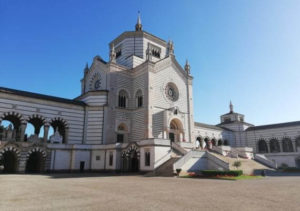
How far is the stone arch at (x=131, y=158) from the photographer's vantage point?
30.7 meters

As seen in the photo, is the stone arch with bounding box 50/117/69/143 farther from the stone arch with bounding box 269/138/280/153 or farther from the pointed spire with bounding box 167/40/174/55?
the stone arch with bounding box 269/138/280/153

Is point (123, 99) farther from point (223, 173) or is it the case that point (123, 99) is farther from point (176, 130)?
point (223, 173)

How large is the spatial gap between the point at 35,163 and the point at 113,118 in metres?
12.8

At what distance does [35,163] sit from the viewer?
109ft

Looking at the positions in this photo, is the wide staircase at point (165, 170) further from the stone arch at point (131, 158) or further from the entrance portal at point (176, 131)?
the entrance portal at point (176, 131)

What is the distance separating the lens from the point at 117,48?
152 ft

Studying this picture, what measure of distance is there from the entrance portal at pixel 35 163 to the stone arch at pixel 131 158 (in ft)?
35.1

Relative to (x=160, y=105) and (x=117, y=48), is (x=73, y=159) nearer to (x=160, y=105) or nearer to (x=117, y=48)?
(x=160, y=105)

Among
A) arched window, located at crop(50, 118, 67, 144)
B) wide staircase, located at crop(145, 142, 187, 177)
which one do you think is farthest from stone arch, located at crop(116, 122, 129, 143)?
wide staircase, located at crop(145, 142, 187, 177)

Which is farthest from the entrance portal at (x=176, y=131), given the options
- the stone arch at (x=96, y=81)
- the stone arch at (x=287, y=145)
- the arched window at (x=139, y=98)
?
the stone arch at (x=287, y=145)

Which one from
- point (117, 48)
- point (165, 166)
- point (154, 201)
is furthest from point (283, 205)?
Answer: point (117, 48)

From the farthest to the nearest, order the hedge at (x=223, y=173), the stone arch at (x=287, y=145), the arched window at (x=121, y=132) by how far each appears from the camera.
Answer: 1. the stone arch at (x=287, y=145)
2. the arched window at (x=121, y=132)
3. the hedge at (x=223, y=173)

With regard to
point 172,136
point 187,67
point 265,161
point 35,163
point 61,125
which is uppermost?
point 187,67

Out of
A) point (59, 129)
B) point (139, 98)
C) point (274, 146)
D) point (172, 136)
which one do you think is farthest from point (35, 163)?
point (274, 146)
